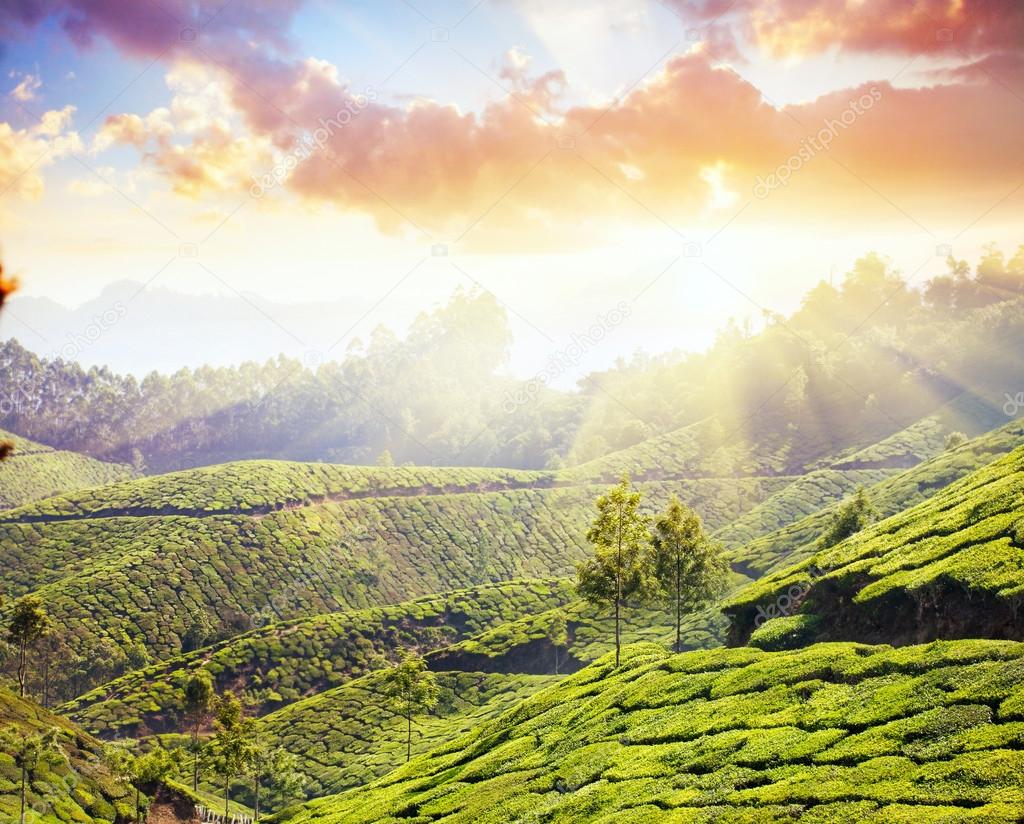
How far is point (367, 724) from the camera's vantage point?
83875mm

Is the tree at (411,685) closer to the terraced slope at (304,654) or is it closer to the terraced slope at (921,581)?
the terraced slope at (921,581)

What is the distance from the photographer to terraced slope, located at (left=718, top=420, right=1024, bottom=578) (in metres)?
94.2

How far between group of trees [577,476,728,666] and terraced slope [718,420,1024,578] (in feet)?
132

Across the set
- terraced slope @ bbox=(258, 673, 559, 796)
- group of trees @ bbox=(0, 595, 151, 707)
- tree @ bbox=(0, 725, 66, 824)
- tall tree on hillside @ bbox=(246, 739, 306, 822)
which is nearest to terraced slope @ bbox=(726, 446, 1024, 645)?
terraced slope @ bbox=(258, 673, 559, 796)

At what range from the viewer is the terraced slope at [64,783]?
163ft

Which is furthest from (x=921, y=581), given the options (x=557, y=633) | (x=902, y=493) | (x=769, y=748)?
(x=902, y=493)

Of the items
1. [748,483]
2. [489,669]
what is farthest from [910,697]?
[748,483]

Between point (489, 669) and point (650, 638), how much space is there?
21150 millimetres

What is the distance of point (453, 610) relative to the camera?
115062 mm

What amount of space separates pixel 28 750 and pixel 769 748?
1990 inches

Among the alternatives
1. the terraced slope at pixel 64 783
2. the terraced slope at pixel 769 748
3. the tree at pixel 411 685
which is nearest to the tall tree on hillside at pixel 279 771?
the tree at pixel 411 685

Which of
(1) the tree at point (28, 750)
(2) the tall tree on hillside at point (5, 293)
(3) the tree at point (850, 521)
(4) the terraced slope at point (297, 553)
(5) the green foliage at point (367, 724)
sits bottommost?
(5) the green foliage at point (367, 724)

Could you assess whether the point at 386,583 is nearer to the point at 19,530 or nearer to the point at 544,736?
the point at 19,530

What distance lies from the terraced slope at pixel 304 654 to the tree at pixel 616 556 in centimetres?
5899
